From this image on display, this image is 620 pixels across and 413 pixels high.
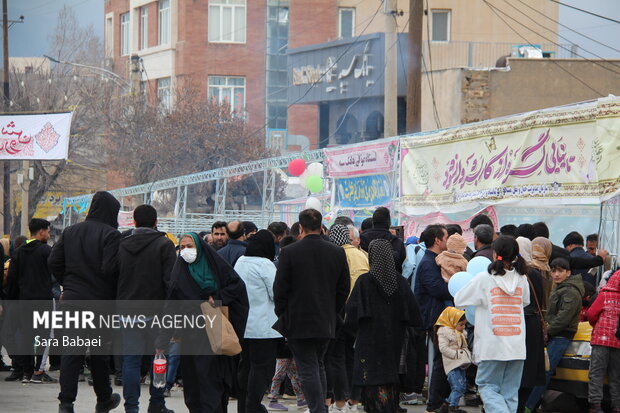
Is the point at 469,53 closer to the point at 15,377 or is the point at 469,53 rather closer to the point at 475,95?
the point at 475,95

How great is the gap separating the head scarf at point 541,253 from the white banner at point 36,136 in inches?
576

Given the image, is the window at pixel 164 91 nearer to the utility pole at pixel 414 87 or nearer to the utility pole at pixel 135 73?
the utility pole at pixel 135 73

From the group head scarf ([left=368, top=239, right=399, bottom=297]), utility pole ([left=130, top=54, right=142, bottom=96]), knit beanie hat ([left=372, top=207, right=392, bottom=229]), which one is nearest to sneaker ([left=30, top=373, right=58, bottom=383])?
knit beanie hat ([left=372, top=207, right=392, bottom=229])

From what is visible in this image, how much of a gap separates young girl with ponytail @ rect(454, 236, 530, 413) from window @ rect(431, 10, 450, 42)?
116 ft

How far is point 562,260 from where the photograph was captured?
9.67 meters

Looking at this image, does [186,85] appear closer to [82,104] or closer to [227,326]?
[82,104]

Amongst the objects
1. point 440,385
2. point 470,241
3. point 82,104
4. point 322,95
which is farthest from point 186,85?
point 440,385

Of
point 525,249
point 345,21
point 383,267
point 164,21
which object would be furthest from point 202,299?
point 164,21

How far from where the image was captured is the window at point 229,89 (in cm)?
5450

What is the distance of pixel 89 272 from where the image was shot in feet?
29.5

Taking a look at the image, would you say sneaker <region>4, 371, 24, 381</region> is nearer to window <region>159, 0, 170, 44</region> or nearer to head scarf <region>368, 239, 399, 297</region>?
head scarf <region>368, 239, 399, 297</region>

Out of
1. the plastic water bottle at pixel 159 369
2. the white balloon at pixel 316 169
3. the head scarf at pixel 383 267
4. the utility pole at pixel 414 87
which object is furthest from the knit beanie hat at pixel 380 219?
the white balloon at pixel 316 169

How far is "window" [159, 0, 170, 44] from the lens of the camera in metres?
56.2

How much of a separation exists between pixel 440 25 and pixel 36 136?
2415 centimetres
